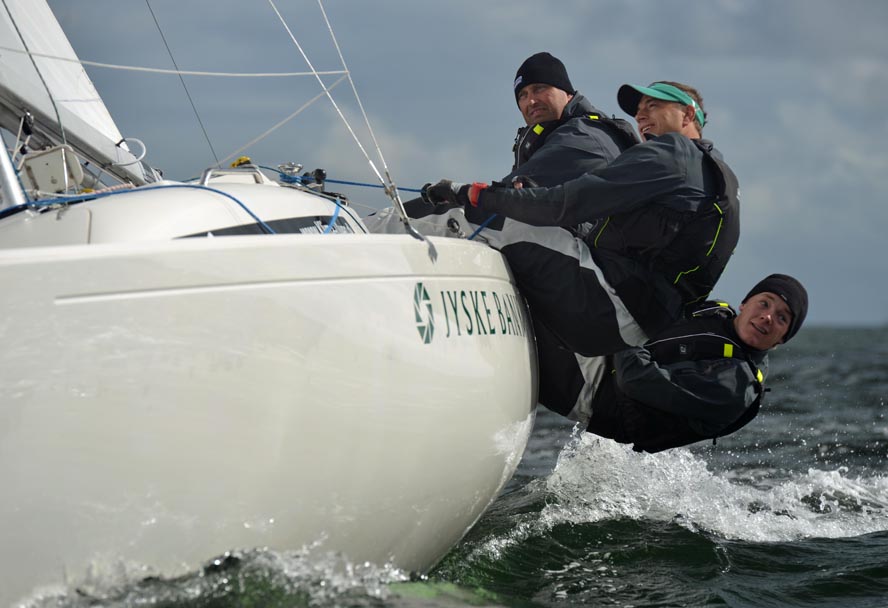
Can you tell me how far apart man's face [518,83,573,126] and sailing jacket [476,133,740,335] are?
61 centimetres

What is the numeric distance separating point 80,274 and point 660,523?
126 inches

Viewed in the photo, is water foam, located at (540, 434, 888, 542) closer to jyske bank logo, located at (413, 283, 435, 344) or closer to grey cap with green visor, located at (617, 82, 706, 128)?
grey cap with green visor, located at (617, 82, 706, 128)

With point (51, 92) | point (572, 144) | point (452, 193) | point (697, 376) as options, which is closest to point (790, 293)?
point (697, 376)

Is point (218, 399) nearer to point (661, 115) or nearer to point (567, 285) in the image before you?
point (567, 285)

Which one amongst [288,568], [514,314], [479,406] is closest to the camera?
[288,568]

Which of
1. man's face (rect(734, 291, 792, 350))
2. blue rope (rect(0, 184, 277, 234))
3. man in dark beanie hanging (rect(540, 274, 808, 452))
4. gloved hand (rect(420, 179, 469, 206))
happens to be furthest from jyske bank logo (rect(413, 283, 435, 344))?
man's face (rect(734, 291, 792, 350))

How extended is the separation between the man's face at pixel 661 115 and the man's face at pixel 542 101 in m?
0.32

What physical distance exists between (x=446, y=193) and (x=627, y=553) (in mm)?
1658

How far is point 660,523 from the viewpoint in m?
4.57

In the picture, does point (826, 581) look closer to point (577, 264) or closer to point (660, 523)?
point (660, 523)

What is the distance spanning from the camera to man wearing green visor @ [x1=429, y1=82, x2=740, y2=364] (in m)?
3.40

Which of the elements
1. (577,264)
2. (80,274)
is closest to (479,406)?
(577,264)

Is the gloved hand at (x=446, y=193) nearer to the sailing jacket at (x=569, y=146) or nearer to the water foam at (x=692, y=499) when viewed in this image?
the sailing jacket at (x=569, y=146)

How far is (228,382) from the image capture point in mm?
2275
